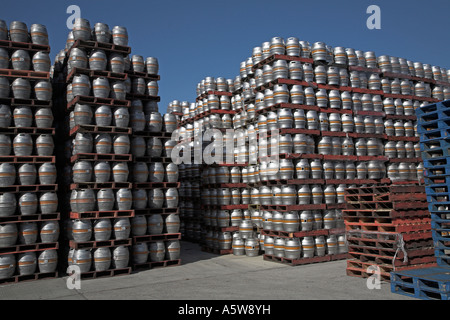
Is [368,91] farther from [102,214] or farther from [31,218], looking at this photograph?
[31,218]

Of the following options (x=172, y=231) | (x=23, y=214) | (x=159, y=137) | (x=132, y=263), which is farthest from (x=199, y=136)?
(x=23, y=214)

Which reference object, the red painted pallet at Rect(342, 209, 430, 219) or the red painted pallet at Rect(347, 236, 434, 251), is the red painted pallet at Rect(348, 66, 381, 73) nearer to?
the red painted pallet at Rect(342, 209, 430, 219)

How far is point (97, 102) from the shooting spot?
31.3 ft

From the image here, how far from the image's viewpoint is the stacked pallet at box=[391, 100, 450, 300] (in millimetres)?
6422

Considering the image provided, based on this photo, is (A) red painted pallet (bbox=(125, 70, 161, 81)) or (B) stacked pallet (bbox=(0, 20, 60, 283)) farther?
(A) red painted pallet (bbox=(125, 70, 161, 81))

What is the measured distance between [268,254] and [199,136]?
17.5ft

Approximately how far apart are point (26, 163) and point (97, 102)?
219cm

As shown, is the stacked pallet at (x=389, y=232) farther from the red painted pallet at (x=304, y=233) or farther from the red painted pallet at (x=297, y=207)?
the red painted pallet at (x=297, y=207)

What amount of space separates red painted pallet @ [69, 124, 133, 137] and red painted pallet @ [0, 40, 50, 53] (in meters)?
2.29

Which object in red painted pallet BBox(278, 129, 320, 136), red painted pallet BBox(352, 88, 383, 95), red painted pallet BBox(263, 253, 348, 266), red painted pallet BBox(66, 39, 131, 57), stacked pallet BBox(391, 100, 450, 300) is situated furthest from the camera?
red painted pallet BBox(352, 88, 383, 95)

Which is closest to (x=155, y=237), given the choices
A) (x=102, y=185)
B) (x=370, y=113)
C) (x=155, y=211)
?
(x=155, y=211)

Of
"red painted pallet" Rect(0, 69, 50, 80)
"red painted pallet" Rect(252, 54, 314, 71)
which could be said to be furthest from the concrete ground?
"red painted pallet" Rect(252, 54, 314, 71)

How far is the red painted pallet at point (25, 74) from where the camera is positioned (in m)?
9.34

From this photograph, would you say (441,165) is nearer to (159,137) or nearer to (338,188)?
(338,188)
